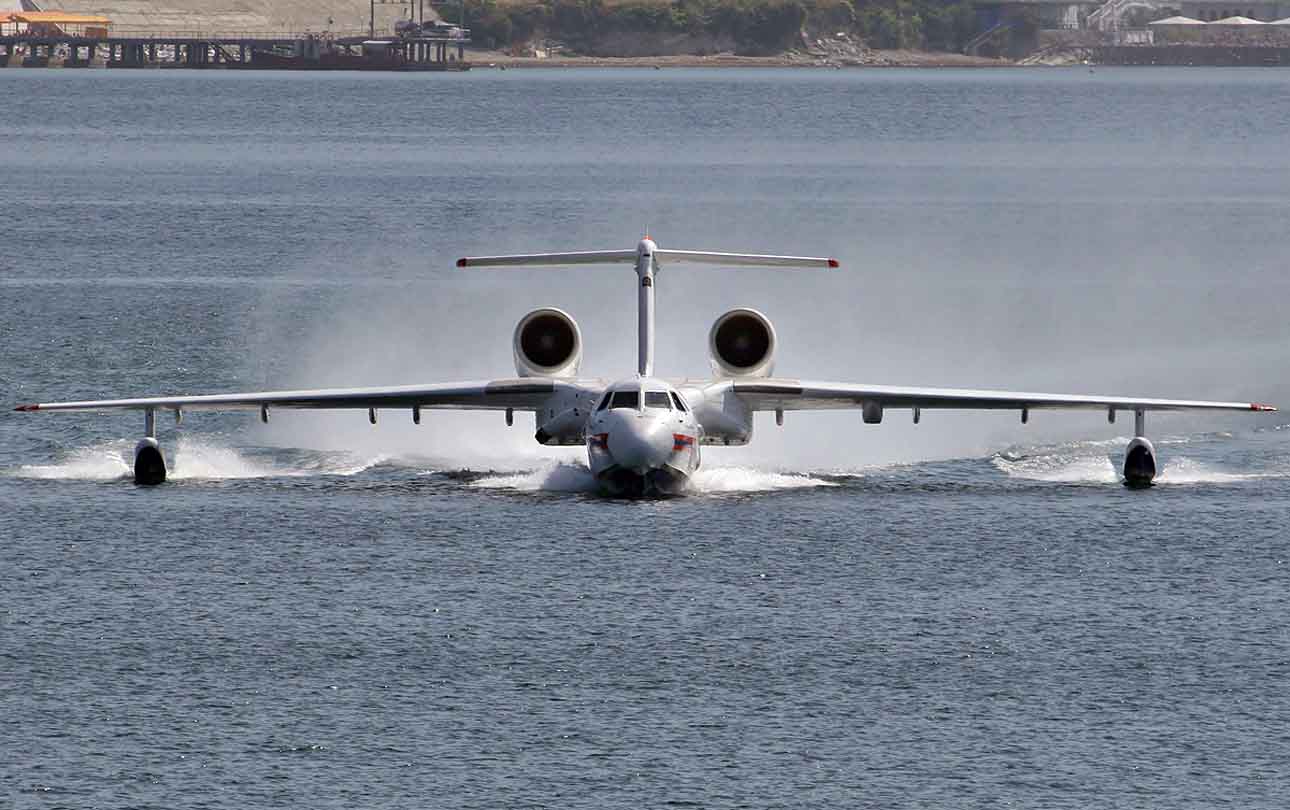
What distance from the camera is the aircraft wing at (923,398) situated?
57.1 meters

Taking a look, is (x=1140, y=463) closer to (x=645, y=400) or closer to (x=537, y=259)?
(x=645, y=400)

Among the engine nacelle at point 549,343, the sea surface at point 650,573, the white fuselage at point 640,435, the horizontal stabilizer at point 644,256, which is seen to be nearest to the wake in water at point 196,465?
the sea surface at point 650,573

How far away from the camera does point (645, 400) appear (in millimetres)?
54562

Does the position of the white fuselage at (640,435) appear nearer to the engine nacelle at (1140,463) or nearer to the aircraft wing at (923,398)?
the aircraft wing at (923,398)

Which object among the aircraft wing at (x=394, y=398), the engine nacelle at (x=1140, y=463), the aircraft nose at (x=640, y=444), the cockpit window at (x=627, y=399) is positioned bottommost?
the engine nacelle at (x=1140, y=463)

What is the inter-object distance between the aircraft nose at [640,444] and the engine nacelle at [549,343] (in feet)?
15.4

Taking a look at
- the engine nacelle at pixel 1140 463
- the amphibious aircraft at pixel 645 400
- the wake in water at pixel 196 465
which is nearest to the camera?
the amphibious aircraft at pixel 645 400

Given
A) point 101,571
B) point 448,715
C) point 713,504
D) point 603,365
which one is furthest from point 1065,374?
point 448,715

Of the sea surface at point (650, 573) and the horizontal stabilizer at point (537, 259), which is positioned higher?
the horizontal stabilizer at point (537, 259)

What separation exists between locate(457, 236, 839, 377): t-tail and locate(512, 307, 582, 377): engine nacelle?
166 centimetres

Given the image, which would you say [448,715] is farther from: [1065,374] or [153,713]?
[1065,374]

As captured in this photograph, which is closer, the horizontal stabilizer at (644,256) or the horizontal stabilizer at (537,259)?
the horizontal stabilizer at (644,256)

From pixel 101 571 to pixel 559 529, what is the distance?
34.5ft

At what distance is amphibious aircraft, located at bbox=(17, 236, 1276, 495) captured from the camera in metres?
54.8
